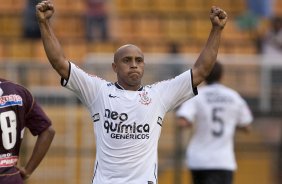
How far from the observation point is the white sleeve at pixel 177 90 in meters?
8.10

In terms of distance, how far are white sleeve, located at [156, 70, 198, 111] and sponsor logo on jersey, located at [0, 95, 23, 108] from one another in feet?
3.59

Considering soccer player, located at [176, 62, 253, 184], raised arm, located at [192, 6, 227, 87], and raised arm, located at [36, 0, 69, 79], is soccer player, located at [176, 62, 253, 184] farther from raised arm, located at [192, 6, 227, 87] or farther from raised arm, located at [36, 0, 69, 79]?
raised arm, located at [36, 0, 69, 79]

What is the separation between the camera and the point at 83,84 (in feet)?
26.4

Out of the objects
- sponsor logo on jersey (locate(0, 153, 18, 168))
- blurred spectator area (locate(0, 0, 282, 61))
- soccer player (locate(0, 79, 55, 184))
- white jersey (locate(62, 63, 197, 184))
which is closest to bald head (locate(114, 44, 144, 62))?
white jersey (locate(62, 63, 197, 184))

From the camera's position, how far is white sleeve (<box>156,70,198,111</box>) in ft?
26.6

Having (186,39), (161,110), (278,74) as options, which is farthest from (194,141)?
(186,39)

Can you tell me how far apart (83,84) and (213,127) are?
2.99m

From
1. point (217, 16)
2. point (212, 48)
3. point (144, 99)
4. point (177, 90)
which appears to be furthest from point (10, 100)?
point (217, 16)

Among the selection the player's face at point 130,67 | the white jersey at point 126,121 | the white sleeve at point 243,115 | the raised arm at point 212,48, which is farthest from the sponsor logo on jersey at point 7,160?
the white sleeve at point 243,115

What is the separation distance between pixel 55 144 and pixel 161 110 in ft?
25.3

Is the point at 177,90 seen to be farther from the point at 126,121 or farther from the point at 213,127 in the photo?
the point at 213,127

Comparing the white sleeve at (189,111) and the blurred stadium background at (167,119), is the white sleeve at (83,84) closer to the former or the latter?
the white sleeve at (189,111)

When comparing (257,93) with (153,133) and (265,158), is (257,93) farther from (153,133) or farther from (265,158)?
(153,133)

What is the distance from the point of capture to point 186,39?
1897cm
